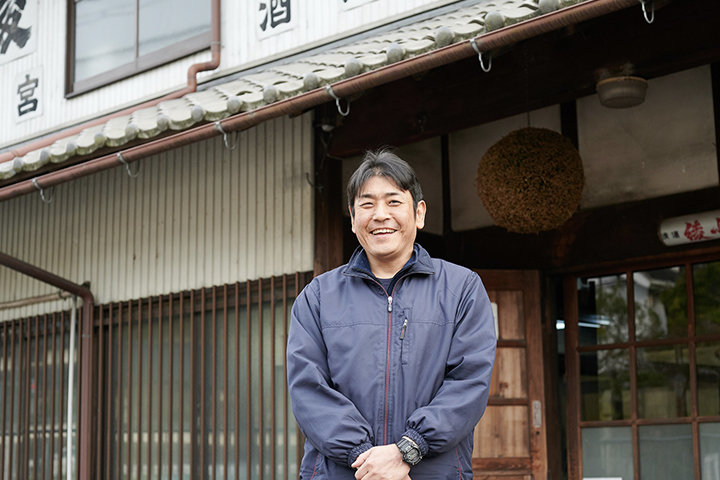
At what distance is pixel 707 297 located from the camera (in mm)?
5762

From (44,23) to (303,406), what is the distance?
7.06 meters

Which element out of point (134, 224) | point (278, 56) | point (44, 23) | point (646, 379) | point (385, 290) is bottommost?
point (646, 379)

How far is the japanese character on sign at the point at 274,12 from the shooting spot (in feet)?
22.4

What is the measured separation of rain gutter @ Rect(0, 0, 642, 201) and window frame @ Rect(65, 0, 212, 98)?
6.68 feet

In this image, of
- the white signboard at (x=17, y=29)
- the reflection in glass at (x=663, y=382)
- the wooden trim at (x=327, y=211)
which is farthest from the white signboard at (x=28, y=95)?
the reflection in glass at (x=663, y=382)

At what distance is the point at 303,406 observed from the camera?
Result: 2.95m

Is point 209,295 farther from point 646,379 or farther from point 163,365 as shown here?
point 646,379

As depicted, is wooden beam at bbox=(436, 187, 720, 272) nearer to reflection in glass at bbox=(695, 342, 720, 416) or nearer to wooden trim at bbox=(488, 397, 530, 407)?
reflection in glass at bbox=(695, 342, 720, 416)

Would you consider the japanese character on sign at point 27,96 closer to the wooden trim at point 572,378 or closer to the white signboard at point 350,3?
the white signboard at point 350,3

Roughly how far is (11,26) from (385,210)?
7442 mm

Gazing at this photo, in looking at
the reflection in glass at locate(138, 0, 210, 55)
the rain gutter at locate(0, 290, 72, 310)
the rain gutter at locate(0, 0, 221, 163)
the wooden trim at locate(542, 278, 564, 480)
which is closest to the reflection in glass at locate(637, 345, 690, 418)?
the wooden trim at locate(542, 278, 564, 480)

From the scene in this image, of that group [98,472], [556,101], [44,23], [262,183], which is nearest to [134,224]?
[262,183]

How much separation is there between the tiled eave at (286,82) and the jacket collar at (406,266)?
1.28 meters


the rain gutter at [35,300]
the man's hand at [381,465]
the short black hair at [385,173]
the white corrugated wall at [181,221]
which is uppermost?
the white corrugated wall at [181,221]
